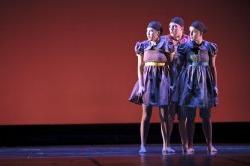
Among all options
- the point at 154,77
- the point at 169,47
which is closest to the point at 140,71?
the point at 154,77

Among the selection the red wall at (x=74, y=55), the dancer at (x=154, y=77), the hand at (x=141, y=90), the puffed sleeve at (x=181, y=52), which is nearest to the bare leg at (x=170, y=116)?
the dancer at (x=154, y=77)

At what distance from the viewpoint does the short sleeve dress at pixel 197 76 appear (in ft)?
20.9

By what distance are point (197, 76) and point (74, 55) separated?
2386 millimetres

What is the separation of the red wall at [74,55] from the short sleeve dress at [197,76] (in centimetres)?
193

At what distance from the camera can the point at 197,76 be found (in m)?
6.38

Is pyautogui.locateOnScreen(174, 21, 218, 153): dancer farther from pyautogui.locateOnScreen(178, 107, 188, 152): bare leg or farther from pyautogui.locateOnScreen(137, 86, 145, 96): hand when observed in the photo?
pyautogui.locateOnScreen(137, 86, 145, 96): hand

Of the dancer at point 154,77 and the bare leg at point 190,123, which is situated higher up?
the dancer at point 154,77

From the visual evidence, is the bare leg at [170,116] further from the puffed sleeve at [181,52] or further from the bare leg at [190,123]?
the puffed sleeve at [181,52]

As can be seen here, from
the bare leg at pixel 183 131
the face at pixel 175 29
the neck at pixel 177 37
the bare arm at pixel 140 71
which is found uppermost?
the face at pixel 175 29

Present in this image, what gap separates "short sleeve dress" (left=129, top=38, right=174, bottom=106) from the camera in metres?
6.53

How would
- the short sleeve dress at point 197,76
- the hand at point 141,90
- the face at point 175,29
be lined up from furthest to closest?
the face at point 175,29 → the hand at point 141,90 → the short sleeve dress at point 197,76

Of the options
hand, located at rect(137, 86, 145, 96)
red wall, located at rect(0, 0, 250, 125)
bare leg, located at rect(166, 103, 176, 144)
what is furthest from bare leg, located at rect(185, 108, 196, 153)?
red wall, located at rect(0, 0, 250, 125)

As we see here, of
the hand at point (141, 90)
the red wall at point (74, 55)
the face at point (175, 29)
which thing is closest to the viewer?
the hand at point (141, 90)

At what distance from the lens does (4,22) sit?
8164mm
